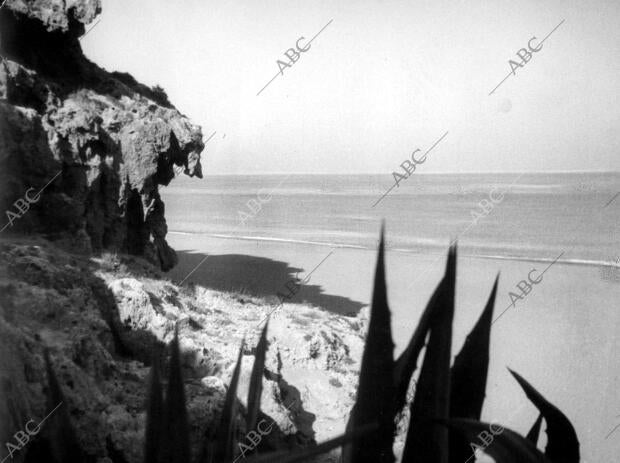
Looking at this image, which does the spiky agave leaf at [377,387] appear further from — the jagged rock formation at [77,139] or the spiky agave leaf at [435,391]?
the jagged rock formation at [77,139]

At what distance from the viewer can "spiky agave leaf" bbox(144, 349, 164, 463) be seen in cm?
124

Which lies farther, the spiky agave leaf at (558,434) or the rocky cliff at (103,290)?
the rocky cliff at (103,290)

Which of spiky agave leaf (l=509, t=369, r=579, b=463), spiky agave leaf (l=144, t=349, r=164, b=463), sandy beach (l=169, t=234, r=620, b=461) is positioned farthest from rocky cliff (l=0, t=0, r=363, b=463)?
spiky agave leaf (l=509, t=369, r=579, b=463)

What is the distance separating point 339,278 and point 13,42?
136 inches

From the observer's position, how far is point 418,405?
113 centimetres

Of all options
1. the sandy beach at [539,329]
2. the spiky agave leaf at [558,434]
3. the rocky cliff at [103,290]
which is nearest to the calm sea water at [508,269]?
the sandy beach at [539,329]

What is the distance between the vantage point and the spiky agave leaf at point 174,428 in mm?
1182

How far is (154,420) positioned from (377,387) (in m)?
0.52

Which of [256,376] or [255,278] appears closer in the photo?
[256,376]

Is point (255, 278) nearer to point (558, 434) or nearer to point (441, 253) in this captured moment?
point (441, 253)

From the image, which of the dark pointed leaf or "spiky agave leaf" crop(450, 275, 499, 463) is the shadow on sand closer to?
the dark pointed leaf

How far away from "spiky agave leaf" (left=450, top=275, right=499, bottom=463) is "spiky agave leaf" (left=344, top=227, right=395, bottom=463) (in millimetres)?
180

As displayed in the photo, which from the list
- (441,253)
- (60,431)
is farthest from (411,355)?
(441,253)

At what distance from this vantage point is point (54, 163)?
396cm
